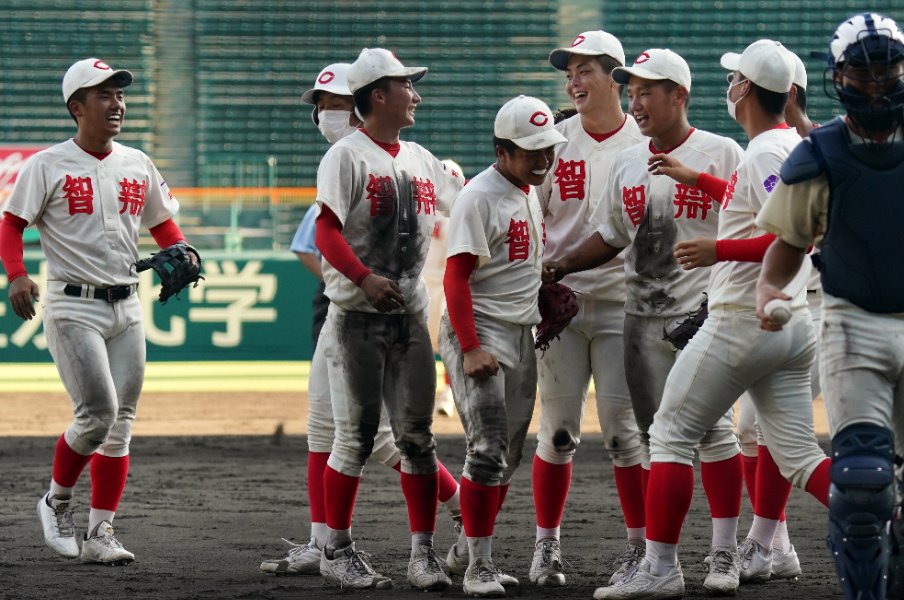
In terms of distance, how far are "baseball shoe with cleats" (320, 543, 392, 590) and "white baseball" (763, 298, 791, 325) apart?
85.8 inches

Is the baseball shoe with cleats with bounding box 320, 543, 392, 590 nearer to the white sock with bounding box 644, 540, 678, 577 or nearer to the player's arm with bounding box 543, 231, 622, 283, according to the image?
the white sock with bounding box 644, 540, 678, 577

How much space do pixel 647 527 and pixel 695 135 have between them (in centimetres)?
159

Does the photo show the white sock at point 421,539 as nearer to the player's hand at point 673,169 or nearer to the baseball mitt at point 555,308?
the baseball mitt at point 555,308

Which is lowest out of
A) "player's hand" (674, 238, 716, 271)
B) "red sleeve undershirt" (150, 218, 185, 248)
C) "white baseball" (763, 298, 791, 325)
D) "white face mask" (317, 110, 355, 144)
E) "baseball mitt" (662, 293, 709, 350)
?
"baseball mitt" (662, 293, 709, 350)

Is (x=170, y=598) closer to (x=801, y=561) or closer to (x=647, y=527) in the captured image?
(x=647, y=527)

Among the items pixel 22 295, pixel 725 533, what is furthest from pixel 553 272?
pixel 22 295

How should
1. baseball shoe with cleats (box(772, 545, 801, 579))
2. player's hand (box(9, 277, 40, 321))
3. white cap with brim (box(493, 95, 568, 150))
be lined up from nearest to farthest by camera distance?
white cap with brim (box(493, 95, 568, 150))
baseball shoe with cleats (box(772, 545, 801, 579))
player's hand (box(9, 277, 40, 321))

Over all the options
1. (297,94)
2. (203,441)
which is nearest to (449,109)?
(297,94)

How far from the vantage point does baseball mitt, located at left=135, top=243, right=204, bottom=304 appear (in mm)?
6602

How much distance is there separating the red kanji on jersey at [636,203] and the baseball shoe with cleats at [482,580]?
147 centimetres

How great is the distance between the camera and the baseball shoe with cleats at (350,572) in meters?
5.71

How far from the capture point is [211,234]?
15.7m

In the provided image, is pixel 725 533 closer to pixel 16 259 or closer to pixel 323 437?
pixel 323 437

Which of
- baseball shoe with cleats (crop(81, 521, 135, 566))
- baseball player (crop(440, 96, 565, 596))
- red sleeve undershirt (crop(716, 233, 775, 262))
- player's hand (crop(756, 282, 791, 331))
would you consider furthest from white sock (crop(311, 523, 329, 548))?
player's hand (crop(756, 282, 791, 331))
